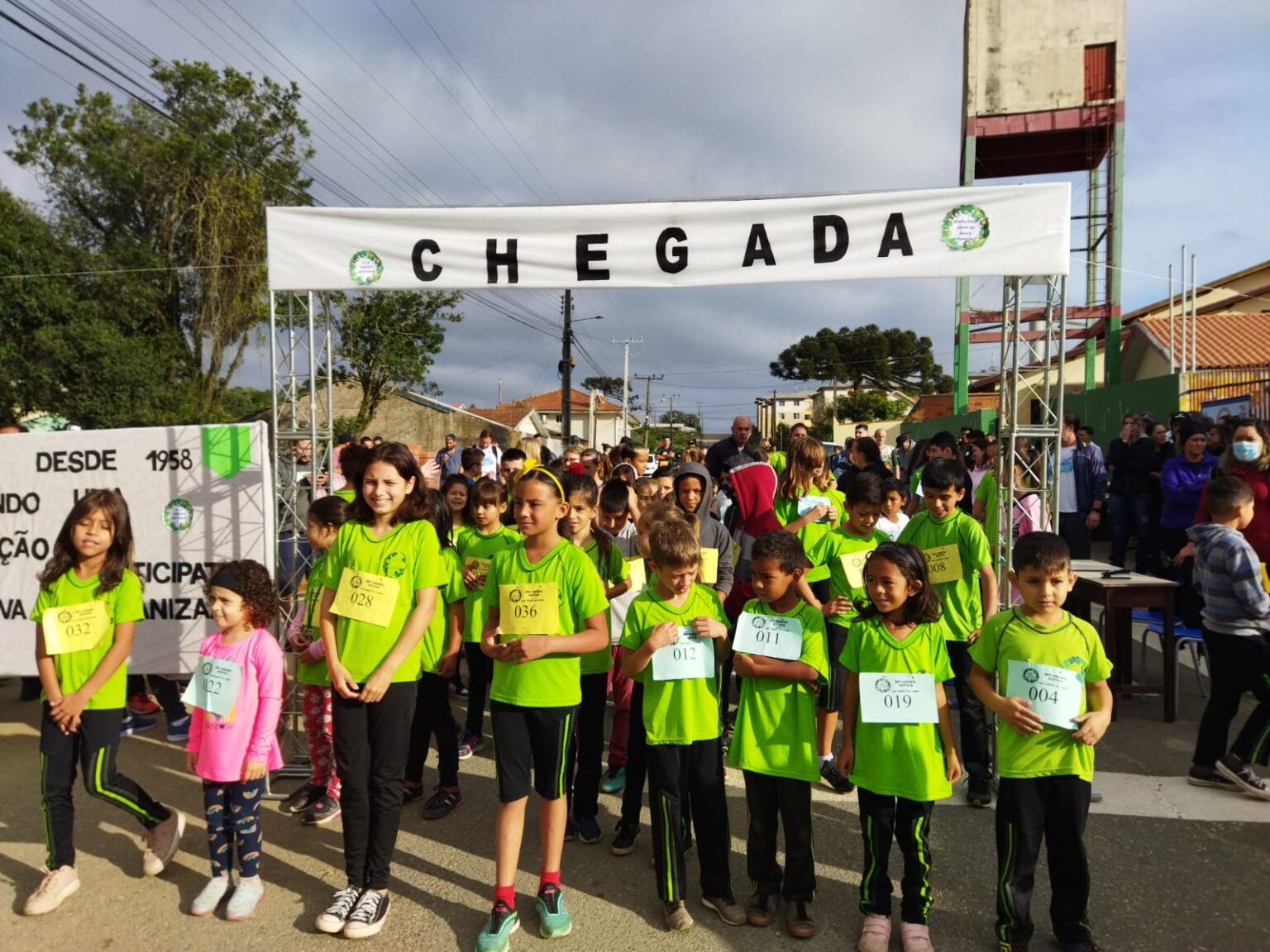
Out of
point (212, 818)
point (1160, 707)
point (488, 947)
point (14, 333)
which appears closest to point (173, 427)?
point (212, 818)

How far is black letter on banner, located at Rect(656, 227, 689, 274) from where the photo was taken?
454 cm

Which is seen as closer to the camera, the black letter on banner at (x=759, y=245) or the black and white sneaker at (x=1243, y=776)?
the black and white sneaker at (x=1243, y=776)

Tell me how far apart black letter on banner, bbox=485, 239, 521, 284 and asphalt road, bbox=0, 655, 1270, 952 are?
2899 mm

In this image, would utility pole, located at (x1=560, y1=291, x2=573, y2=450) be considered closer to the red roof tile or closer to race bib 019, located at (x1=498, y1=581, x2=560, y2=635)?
the red roof tile

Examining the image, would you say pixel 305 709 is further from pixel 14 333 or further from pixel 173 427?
pixel 14 333

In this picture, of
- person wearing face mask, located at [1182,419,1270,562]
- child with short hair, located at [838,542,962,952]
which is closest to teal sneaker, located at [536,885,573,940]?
child with short hair, located at [838,542,962,952]

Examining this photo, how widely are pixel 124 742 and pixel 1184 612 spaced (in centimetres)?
770

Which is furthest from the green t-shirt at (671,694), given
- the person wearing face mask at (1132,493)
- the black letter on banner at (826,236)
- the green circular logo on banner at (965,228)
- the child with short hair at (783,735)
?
the person wearing face mask at (1132,493)

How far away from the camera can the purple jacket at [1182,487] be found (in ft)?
22.5

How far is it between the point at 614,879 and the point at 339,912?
110 cm

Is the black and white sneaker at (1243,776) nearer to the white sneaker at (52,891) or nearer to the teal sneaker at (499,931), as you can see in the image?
the teal sneaker at (499,931)

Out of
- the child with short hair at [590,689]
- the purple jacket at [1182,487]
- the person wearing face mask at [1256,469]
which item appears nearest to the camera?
the child with short hair at [590,689]

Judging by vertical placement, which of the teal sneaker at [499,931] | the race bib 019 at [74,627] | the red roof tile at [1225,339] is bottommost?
the teal sneaker at [499,931]

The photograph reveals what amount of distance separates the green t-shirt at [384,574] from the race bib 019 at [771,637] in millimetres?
1227
